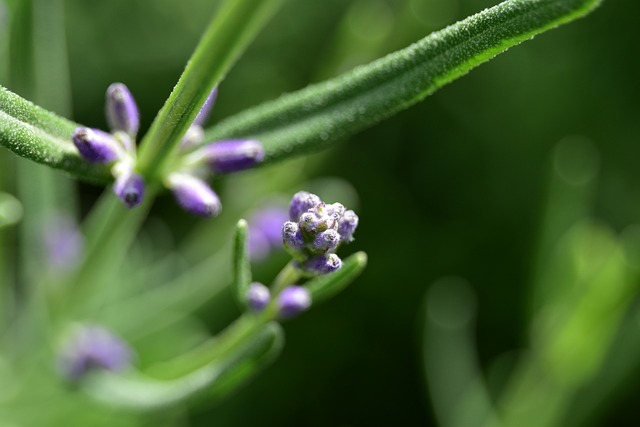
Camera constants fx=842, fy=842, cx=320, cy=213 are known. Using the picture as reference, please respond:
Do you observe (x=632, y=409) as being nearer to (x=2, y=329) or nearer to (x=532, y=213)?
(x=532, y=213)

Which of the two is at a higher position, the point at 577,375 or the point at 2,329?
the point at 2,329

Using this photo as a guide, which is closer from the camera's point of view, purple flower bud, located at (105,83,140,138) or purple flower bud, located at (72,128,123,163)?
purple flower bud, located at (72,128,123,163)

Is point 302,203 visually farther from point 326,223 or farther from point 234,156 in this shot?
point 234,156

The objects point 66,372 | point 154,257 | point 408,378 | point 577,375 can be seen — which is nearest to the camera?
point 66,372

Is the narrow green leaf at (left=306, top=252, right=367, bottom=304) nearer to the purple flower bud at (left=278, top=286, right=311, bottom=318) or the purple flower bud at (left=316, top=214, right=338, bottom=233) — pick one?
the purple flower bud at (left=278, top=286, right=311, bottom=318)

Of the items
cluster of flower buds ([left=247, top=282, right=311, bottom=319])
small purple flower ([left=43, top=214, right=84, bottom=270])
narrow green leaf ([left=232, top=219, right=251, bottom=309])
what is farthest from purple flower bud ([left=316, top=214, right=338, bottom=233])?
small purple flower ([left=43, top=214, right=84, bottom=270])

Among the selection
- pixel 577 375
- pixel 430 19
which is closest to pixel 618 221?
pixel 577 375
